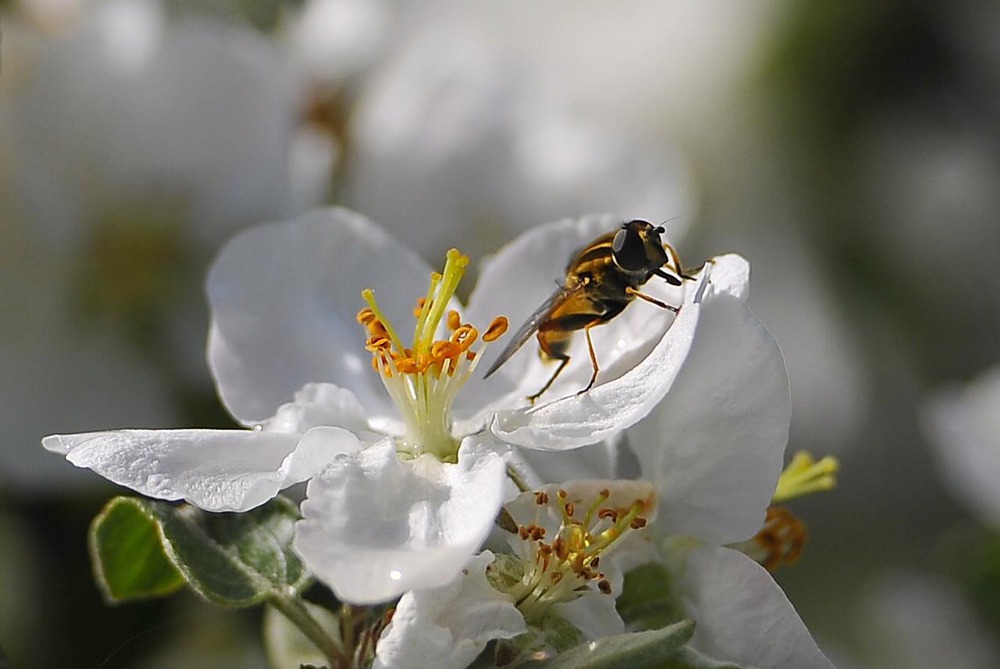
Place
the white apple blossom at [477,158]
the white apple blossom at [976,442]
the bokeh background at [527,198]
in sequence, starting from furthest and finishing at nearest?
the white apple blossom at [976,442] < the white apple blossom at [477,158] < the bokeh background at [527,198]

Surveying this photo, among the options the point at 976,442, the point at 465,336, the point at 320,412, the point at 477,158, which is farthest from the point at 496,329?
the point at 976,442

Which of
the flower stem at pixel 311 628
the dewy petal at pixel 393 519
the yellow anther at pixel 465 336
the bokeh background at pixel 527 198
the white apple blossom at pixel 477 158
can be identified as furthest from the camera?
the white apple blossom at pixel 477 158

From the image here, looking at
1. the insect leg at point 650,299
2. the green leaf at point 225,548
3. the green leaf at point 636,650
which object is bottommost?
the green leaf at point 225,548

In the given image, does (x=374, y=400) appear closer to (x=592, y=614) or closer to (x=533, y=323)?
(x=533, y=323)

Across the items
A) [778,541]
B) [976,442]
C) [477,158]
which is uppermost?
[477,158]

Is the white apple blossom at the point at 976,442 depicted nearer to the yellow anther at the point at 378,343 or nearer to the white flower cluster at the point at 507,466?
the white flower cluster at the point at 507,466

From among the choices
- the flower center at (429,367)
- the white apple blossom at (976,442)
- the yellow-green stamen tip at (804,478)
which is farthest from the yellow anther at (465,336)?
the white apple blossom at (976,442)

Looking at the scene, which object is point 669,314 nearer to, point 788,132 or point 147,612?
point 147,612
